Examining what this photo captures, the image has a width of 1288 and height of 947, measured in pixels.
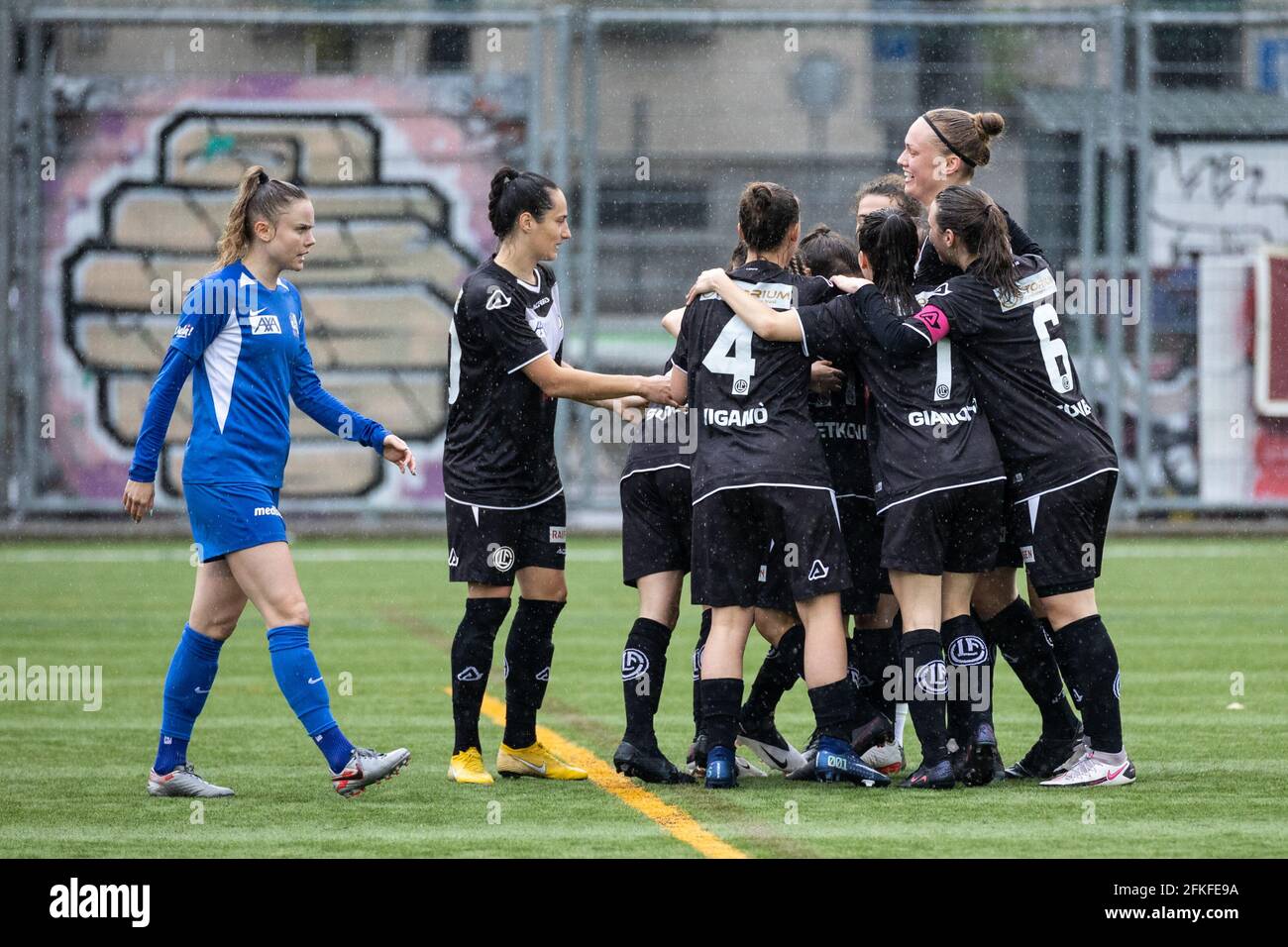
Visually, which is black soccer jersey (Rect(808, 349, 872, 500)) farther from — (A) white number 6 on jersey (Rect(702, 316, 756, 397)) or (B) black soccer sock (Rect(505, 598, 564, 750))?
(B) black soccer sock (Rect(505, 598, 564, 750))

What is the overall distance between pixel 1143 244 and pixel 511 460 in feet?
42.2

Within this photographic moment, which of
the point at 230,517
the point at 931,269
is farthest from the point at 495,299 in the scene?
the point at 931,269

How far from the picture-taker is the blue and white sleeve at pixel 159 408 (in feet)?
21.8

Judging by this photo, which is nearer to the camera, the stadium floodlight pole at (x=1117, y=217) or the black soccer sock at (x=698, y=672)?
the black soccer sock at (x=698, y=672)

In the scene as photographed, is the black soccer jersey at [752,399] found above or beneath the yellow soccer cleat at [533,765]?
above

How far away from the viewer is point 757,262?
6.97 meters

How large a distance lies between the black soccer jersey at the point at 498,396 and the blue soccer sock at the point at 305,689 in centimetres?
89

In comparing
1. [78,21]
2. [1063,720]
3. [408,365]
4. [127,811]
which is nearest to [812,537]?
[1063,720]

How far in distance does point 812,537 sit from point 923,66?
1309 centimetres

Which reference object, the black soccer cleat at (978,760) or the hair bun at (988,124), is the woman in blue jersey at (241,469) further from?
the hair bun at (988,124)

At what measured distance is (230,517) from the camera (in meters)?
6.58

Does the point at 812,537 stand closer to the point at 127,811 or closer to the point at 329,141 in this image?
the point at 127,811

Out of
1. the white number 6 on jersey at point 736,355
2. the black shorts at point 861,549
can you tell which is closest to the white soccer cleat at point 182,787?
the white number 6 on jersey at point 736,355

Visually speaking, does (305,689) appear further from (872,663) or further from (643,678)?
(872,663)
